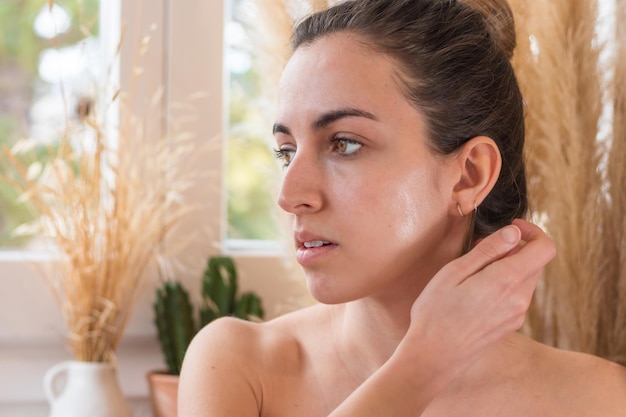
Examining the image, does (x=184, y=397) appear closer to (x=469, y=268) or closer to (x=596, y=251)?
(x=469, y=268)

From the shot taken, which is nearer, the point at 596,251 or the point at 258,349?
the point at 258,349

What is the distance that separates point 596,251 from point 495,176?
1.19 ft

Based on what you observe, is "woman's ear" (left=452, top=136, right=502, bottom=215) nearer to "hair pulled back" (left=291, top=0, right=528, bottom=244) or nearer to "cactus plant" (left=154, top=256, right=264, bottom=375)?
"hair pulled back" (left=291, top=0, right=528, bottom=244)

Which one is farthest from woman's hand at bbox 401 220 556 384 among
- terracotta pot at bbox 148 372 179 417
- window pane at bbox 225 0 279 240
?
window pane at bbox 225 0 279 240

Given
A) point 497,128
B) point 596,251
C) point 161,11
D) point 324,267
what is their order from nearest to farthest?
1. point 324,267
2. point 497,128
3. point 596,251
4. point 161,11

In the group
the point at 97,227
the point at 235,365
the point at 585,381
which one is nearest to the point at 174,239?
the point at 97,227

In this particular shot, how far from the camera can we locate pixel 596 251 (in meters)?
1.36

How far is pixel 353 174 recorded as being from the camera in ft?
3.30

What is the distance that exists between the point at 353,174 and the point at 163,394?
67 cm

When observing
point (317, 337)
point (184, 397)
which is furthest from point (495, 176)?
point (184, 397)

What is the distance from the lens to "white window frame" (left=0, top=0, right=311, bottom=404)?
5.36 feet

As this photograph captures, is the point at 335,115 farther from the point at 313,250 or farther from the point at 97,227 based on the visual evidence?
the point at 97,227

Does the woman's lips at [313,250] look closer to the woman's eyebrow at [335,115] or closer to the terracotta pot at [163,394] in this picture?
the woman's eyebrow at [335,115]

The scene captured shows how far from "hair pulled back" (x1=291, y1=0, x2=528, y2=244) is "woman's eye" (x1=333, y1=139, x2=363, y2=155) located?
87mm
